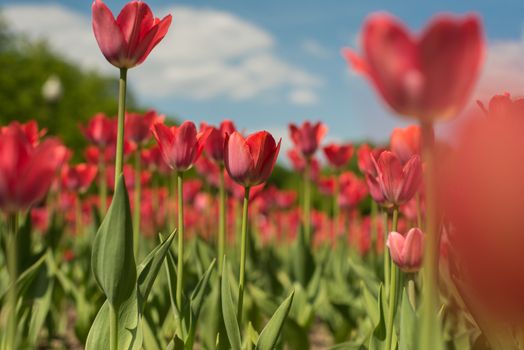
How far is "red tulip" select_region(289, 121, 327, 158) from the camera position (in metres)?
2.59

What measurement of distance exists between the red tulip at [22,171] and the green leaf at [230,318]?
57 cm

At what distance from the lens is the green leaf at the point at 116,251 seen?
1.16m

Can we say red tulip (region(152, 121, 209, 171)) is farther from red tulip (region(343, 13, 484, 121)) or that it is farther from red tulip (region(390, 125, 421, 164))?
red tulip (region(343, 13, 484, 121))

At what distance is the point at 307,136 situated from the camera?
2611mm

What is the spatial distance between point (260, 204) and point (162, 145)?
305 centimetres

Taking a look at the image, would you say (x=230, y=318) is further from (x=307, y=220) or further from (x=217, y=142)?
(x=307, y=220)

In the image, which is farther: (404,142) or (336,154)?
(336,154)

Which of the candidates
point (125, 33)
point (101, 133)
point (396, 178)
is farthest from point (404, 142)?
point (101, 133)

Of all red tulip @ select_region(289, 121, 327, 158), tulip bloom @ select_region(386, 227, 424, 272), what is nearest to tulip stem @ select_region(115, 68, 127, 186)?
tulip bloom @ select_region(386, 227, 424, 272)

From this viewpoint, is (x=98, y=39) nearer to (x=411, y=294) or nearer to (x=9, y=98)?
(x=411, y=294)

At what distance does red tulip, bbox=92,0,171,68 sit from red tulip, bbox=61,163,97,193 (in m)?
2.02

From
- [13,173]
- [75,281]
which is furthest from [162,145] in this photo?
[75,281]

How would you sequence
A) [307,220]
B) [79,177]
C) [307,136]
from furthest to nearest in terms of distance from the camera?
[79,177] → [307,220] → [307,136]

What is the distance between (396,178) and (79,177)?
7.18 ft
